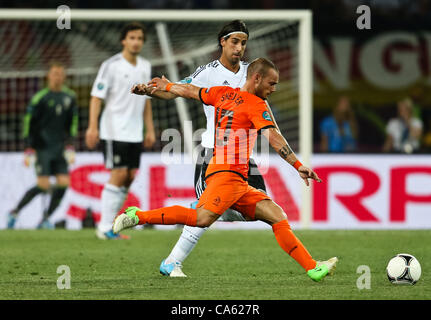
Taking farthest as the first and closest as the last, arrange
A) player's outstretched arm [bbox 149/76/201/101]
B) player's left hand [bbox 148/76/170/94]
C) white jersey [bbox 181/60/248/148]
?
white jersey [bbox 181/60/248/148], player's left hand [bbox 148/76/170/94], player's outstretched arm [bbox 149/76/201/101]

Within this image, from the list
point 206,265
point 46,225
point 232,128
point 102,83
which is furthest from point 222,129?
point 46,225

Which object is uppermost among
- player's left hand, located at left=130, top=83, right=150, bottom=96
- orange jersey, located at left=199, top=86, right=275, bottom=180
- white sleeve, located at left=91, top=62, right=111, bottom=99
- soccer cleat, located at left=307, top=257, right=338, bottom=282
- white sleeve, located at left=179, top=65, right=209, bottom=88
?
white sleeve, located at left=91, top=62, right=111, bottom=99

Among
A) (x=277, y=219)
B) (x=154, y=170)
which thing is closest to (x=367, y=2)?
(x=154, y=170)

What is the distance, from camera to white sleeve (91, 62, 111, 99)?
10.8 meters

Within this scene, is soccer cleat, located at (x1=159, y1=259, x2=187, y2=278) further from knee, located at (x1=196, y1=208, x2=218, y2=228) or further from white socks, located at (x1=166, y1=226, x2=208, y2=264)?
knee, located at (x1=196, y1=208, x2=218, y2=228)

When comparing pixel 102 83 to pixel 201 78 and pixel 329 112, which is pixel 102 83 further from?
pixel 329 112

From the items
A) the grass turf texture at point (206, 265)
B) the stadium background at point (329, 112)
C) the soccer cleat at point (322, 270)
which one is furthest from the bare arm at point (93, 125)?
the soccer cleat at point (322, 270)

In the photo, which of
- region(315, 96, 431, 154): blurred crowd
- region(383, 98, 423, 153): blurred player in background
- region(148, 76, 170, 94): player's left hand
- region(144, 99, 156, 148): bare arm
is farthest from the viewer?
region(383, 98, 423, 153): blurred player in background

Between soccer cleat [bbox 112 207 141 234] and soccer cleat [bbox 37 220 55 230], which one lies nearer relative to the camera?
soccer cleat [bbox 112 207 141 234]

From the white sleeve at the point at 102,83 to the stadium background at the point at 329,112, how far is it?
2581mm

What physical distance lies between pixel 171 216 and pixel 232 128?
0.77 m

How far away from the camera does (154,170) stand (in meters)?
13.2

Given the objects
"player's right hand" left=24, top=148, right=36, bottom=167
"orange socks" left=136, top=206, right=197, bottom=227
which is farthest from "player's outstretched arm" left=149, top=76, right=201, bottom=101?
"player's right hand" left=24, top=148, right=36, bottom=167

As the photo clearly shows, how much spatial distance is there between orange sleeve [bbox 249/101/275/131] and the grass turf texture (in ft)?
3.79
